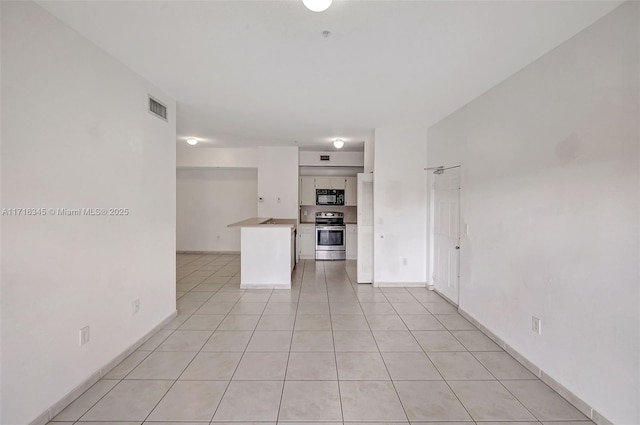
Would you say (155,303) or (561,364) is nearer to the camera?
(561,364)

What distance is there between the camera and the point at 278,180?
21.6 feet

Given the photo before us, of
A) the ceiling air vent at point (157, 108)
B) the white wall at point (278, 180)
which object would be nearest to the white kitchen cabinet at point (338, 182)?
the white wall at point (278, 180)

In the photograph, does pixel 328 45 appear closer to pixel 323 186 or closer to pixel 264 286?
pixel 264 286

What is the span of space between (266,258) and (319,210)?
11.3 feet

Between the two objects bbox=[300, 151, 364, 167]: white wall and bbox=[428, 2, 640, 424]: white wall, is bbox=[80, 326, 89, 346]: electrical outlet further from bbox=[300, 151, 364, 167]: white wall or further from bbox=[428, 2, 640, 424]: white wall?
bbox=[300, 151, 364, 167]: white wall

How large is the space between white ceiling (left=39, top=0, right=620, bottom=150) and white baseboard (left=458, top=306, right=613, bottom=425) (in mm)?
2526

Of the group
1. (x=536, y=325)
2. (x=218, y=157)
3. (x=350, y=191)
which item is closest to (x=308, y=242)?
(x=350, y=191)

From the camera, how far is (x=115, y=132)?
8.18 feet

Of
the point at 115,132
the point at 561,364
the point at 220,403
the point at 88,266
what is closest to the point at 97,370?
the point at 88,266

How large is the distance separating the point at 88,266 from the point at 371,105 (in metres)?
3.25

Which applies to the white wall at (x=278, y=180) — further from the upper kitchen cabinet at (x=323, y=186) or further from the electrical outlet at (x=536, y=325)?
the electrical outlet at (x=536, y=325)

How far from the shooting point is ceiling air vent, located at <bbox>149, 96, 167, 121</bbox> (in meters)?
3.03

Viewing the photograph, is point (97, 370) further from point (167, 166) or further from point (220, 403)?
point (167, 166)

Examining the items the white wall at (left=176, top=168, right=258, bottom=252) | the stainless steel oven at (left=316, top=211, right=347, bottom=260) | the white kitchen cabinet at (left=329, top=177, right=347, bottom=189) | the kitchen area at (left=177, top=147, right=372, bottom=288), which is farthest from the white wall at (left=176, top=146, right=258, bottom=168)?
the stainless steel oven at (left=316, top=211, right=347, bottom=260)
